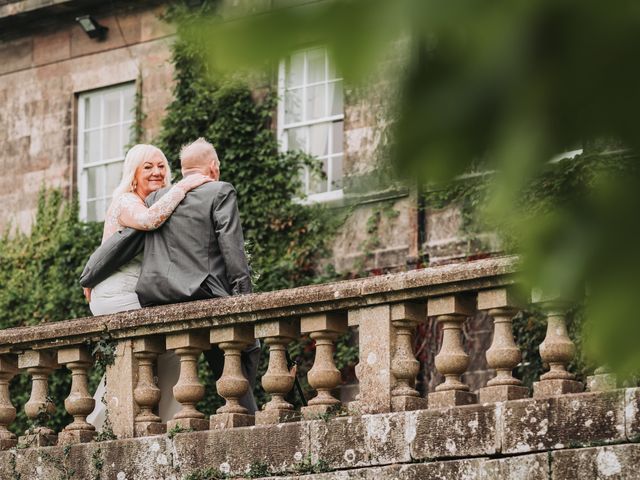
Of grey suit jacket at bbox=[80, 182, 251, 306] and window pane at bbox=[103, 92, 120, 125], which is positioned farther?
window pane at bbox=[103, 92, 120, 125]

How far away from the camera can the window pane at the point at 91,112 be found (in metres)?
16.1

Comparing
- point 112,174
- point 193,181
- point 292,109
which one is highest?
point 292,109

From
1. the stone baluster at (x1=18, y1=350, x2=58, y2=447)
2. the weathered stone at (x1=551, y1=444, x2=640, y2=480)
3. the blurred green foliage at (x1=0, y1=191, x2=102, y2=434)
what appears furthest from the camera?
the blurred green foliage at (x1=0, y1=191, x2=102, y2=434)

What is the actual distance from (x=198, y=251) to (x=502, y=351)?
181 centimetres

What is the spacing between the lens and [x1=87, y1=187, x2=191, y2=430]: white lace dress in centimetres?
741

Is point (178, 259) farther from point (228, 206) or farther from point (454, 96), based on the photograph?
point (454, 96)

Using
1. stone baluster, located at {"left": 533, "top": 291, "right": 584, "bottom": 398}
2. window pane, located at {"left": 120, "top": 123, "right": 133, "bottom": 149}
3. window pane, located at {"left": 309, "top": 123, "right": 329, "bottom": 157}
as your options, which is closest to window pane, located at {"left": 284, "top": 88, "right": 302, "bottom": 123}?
window pane, located at {"left": 309, "top": 123, "right": 329, "bottom": 157}

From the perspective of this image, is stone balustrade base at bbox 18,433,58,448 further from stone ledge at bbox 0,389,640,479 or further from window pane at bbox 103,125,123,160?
window pane at bbox 103,125,123,160

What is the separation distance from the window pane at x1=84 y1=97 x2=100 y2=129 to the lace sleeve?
8.72 metres

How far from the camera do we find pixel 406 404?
6469 mm

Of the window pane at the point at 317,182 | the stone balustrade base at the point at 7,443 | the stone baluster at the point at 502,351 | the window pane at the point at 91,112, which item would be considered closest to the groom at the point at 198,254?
the stone balustrade base at the point at 7,443

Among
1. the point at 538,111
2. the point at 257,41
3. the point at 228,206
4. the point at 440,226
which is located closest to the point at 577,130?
the point at 538,111

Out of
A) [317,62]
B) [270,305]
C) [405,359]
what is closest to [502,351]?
[405,359]

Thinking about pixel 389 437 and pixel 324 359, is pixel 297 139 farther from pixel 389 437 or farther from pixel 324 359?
pixel 389 437
